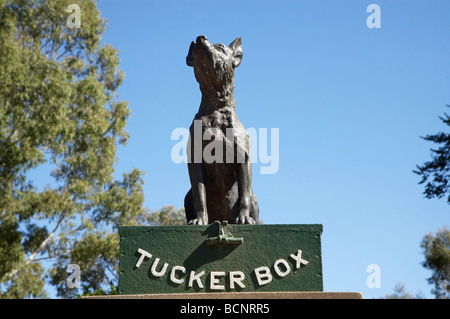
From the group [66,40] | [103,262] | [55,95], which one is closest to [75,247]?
[103,262]

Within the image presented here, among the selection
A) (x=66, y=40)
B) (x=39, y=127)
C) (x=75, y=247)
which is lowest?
(x=75, y=247)

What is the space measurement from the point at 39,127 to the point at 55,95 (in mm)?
1128

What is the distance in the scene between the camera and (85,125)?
21.8 m

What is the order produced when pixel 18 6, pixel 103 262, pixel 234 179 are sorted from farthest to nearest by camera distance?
1. pixel 103 262
2. pixel 18 6
3. pixel 234 179

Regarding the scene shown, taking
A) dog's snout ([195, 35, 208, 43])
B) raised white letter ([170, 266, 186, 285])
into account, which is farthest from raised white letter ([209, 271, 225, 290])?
dog's snout ([195, 35, 208, 43])

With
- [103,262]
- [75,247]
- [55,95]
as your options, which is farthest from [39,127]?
[103,262]

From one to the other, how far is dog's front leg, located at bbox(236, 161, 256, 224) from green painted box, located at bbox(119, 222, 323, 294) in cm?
60

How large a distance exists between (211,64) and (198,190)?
4.53 ft

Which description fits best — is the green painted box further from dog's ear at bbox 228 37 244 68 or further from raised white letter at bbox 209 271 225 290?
dog's ear at bbox 228 37 244 68

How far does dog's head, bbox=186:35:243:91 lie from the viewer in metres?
A: 7.07
